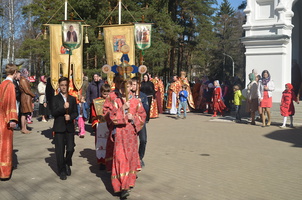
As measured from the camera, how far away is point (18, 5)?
139 ft

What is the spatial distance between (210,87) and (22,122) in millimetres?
10129

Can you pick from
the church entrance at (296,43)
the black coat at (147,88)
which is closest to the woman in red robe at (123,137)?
the black coat at (147,88)

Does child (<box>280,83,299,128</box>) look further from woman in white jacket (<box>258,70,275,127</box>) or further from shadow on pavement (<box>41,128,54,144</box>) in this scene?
shadow on pavement (<box>41,128,54,144</box>)

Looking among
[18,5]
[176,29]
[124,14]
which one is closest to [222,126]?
[124,14]

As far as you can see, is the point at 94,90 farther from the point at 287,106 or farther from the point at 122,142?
the point at 287,106

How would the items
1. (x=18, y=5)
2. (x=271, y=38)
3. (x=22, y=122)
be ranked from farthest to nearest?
(x=18, y=5) < (x=271, y=38) < (x=22, y=122)

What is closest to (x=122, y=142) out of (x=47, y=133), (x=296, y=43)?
(x=47, y=133)

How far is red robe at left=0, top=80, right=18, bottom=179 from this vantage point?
6.96 m

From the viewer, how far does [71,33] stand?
8203 millimetres

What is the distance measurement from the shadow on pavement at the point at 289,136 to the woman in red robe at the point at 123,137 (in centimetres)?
596

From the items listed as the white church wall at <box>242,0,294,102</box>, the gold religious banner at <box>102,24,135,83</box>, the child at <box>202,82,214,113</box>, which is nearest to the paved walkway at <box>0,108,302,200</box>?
the gold religious banner at <box>102,24,135,83</box>

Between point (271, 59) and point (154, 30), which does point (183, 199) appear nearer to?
point (271, 59)

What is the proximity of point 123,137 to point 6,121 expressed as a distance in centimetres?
239

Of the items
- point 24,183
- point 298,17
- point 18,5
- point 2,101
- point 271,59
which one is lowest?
point 24,183
